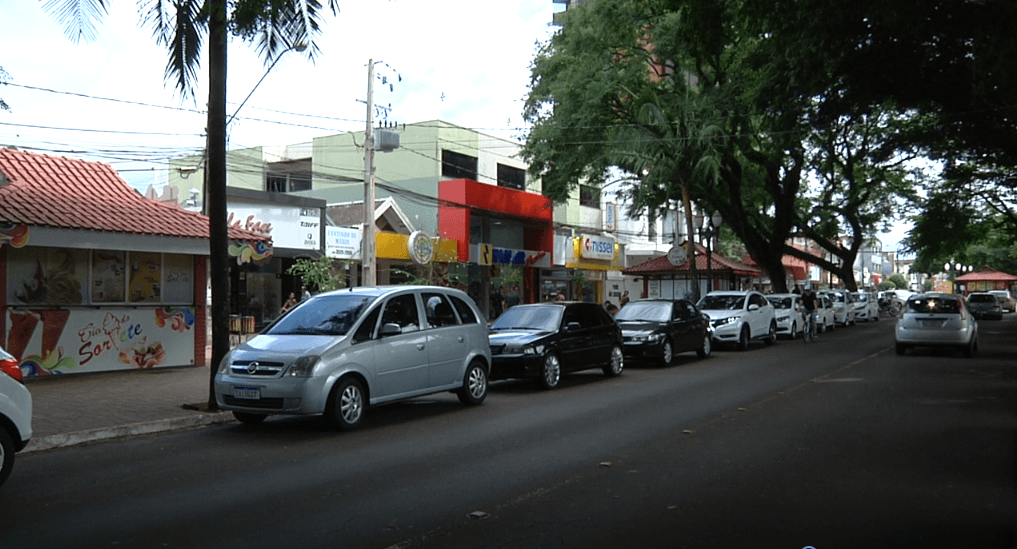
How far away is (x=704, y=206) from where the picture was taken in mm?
33625

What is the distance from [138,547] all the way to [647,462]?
14.8 ft

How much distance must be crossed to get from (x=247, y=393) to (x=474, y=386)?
357 centimetres

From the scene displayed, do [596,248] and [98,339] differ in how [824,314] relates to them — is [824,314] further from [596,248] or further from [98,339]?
[98,339]

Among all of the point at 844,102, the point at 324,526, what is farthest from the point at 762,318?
the point at 324,526

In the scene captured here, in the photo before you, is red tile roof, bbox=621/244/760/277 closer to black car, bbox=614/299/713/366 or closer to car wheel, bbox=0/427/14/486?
black car, bbox=614/299/713/366

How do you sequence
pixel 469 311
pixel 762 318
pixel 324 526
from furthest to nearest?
pixel 762 318, pixel 469 311, pixel 324 526

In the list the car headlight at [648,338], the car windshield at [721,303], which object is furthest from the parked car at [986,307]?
the car headlight at [648,338]

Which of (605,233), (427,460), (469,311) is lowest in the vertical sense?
(427,460)

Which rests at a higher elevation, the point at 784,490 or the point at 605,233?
the point at 605,233

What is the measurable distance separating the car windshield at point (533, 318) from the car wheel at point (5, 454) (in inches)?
358

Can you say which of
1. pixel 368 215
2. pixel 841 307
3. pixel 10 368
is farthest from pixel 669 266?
pixel 10 368

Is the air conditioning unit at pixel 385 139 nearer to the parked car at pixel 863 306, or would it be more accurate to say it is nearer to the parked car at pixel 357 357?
the parked car at pixel 357 357

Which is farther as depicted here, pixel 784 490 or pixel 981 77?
pixel 981 77

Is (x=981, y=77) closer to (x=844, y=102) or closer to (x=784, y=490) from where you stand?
(x=844, y=102)
